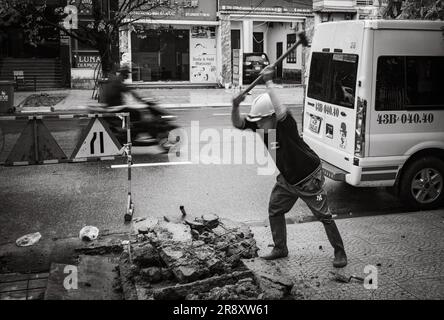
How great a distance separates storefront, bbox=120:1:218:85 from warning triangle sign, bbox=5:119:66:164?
20127 mm

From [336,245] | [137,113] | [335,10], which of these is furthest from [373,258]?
[335,10]

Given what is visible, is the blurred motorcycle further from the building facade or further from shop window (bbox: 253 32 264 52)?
shop window (bbox: 253 32 264 52)

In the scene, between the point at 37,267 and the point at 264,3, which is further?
the point at 264,3

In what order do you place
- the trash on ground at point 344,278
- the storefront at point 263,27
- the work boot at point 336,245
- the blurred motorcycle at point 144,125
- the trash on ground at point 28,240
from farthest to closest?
the storefront at point 263,27 < the blurred motorcycle at point 144,125 < the trash on ground at point 28,240 < the work boot at point 336,245 < the trash on ground at point 344,278

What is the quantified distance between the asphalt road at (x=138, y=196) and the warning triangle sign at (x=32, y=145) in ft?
2.66

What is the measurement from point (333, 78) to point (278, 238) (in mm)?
3168

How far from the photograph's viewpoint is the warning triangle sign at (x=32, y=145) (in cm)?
743

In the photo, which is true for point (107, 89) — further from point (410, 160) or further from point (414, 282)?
point (414, 282)

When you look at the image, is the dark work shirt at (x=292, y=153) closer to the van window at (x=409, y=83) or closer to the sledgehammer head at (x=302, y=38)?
the sledgehammer head at (x=302, y=38)

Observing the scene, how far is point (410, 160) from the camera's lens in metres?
7.54

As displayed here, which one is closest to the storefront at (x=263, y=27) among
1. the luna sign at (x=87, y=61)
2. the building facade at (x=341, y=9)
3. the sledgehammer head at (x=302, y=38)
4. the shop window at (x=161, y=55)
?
the building facade at (x=341, y=9)

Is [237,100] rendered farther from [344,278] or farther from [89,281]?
[89,281]

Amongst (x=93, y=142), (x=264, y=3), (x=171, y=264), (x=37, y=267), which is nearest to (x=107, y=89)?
(x=93, y=142)
